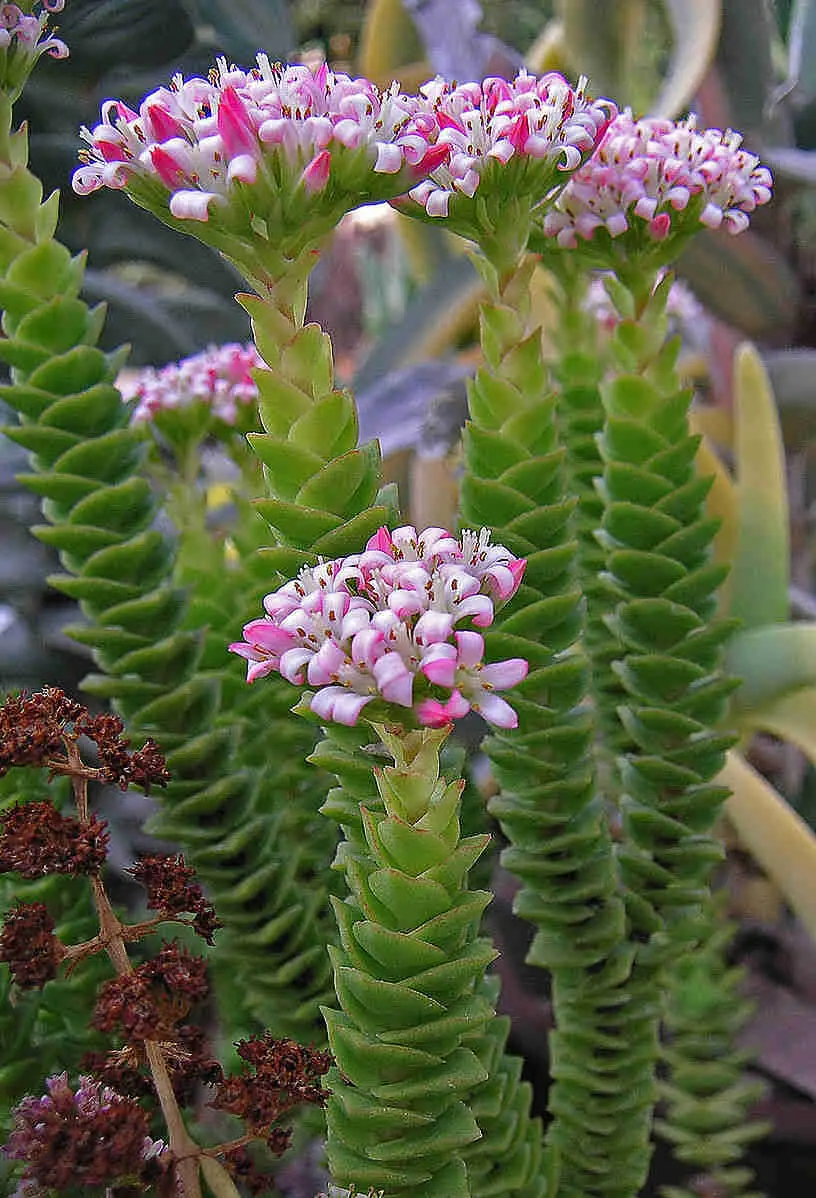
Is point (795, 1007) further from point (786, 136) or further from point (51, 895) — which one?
point (786, 136)

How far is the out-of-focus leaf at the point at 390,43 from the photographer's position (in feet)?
3.97

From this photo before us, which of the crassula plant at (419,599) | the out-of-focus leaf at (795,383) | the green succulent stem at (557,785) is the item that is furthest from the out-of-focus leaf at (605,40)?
the green succulent stem at (557,785)

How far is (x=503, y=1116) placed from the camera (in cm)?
40

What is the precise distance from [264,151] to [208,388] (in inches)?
9.9

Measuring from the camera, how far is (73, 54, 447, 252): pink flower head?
0.99ft

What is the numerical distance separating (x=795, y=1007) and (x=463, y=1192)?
53 cm

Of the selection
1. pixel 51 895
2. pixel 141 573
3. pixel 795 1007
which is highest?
pixel 141 573

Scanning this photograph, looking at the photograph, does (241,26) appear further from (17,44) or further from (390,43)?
(390,43)

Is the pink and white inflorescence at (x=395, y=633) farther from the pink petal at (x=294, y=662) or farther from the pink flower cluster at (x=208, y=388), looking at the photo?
the pink flower cluster at (x=208, y=388)

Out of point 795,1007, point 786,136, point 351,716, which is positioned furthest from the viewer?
point 786,136

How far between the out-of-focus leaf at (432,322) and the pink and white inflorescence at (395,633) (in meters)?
0.88

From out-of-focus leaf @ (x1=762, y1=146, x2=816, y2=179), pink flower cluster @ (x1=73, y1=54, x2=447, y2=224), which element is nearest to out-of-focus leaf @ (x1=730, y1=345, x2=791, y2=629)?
out-of-focus leaf @ (x1=762, y1=146, x2=816, y2=179)

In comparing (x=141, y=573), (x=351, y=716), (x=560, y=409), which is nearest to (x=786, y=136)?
(x=560, y=409)

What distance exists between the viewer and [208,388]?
547mm
